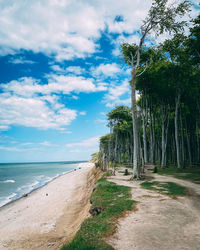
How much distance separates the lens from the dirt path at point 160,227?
Answer: 4.57m

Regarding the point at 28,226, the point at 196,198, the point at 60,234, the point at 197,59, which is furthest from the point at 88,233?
the point at 197,59

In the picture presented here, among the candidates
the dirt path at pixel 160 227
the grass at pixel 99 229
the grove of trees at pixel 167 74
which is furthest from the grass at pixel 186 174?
the grass at pixel 99 229

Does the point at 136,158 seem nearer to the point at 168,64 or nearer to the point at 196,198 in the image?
the point at 196,198

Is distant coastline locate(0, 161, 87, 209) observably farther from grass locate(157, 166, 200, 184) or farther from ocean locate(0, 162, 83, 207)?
grass locate(157, 166, 200, 184)

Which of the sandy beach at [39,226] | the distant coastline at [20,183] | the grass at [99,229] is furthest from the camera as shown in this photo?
the distant coastline at [20,183]

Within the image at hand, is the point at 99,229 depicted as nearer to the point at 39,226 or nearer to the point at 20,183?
the point at 39,226

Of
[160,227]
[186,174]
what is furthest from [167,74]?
[160,227]

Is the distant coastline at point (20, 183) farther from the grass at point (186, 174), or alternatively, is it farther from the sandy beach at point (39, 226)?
the grass at point (186, 174)

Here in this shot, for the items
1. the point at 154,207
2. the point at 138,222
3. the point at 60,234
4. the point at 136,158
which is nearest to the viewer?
the point at 138,222

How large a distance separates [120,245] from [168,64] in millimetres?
24806

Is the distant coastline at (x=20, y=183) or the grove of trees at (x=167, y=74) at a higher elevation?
the grove of trees at (x=167, y=74)

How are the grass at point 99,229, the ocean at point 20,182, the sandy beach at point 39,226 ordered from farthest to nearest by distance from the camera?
the ocean at point 20,182
the sandy beach at point 39,226
the grass at point 99,229

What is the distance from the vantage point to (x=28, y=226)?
12.5 meters

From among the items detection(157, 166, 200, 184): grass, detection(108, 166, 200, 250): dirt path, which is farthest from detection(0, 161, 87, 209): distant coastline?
detection(157, 166, 200, 184): grass
